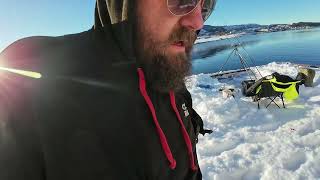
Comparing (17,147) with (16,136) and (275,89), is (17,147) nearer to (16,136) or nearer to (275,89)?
(16,136)

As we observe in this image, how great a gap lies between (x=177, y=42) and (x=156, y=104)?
33cm

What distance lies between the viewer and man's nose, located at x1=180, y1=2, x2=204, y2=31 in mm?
1832

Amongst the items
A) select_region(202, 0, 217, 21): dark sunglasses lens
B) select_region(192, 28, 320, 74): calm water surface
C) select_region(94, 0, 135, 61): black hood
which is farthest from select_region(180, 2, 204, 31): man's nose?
select_region(192, 28, 320, 74): calm water surface

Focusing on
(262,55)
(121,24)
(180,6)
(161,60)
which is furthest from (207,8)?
(262,55)

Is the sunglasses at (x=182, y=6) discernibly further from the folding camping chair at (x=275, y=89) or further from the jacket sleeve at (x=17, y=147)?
the folding camping chair at (x=275, y=89)

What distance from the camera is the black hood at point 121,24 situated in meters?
1.52

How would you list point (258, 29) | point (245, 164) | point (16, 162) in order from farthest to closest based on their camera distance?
point (258, 29), point (245, 164), point (16, 162)

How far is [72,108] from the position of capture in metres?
1.25

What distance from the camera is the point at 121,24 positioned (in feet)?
4.98

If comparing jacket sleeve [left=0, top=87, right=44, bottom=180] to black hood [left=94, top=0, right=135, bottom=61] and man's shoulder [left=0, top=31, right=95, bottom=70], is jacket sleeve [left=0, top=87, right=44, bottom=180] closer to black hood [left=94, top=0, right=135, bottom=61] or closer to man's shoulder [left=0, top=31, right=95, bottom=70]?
man's shoulder [left=0, top=31, right=95, bottom=70]

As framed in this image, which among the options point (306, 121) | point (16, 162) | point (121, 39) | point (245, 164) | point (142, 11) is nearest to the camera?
point (16, 162)

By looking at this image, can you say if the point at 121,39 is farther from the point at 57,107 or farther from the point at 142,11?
the point at 57,107

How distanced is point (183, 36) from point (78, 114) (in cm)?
76

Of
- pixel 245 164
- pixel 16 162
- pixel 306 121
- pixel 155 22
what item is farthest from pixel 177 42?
pixel 306 121
